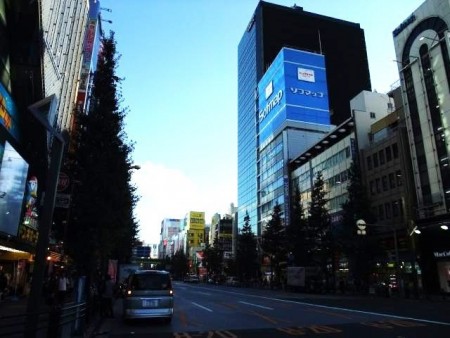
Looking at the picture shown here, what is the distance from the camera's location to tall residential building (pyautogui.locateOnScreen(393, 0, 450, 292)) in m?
44.2

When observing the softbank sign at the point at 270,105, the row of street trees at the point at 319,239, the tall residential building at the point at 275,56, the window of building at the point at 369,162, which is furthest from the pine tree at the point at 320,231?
the tall residential building at the point at 275,56

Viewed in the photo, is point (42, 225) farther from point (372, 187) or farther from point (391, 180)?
point (372, 187)

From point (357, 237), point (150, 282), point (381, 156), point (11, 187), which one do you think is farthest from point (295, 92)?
point (150, 282)

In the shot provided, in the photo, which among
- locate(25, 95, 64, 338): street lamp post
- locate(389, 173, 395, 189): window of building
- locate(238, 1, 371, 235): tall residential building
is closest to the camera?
locate(25, 95, 64, 338): street lamp post

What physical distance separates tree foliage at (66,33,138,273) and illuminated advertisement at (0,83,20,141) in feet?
11.0

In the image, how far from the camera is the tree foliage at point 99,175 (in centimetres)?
2159

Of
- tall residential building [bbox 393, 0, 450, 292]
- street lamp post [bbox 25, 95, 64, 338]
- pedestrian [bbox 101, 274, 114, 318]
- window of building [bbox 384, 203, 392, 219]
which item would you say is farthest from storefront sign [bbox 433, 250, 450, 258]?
street lamp post [bbox 25, 95, 64, 338]

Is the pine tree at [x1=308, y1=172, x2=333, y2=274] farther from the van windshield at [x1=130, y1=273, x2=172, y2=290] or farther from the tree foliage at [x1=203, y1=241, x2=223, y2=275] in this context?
the tree foliage at [x1=203, y1=241, x2=223, y2=275]

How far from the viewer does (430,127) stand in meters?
46.3

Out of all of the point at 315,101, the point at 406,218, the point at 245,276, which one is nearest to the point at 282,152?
the point at 315,101

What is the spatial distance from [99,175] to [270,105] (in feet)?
289

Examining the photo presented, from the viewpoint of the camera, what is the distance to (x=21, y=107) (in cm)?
2500

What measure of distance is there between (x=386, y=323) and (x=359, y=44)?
138588 mm

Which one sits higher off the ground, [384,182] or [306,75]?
[306,75]
